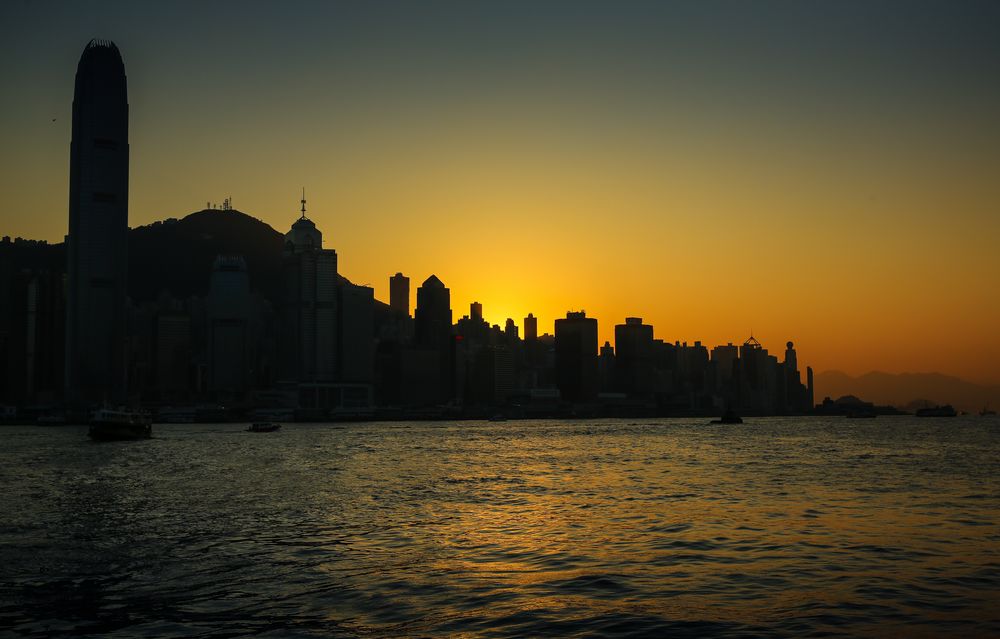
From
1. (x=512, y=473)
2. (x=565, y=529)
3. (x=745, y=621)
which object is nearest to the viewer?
(x=745, y=621)

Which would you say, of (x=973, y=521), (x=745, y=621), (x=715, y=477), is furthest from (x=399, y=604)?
(x=715, y=477)

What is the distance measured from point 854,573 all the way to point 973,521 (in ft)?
78.9

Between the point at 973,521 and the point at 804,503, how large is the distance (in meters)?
13.2

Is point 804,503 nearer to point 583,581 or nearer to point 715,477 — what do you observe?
point 715,477

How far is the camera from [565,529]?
187 ft

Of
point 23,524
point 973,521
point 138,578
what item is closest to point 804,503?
point 973,521

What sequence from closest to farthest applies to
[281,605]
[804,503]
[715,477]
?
[281,605]
[804,503]
[715,477]

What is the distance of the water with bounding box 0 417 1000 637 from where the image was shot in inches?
1292

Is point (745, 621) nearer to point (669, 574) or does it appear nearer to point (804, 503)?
point (669, 574)

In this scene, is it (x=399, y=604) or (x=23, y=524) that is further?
(x=23, y=524)

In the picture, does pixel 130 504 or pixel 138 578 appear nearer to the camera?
pixel 138 578

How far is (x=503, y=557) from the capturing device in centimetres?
4672

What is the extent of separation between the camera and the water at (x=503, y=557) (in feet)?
108

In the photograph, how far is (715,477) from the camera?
97812 millimetres
